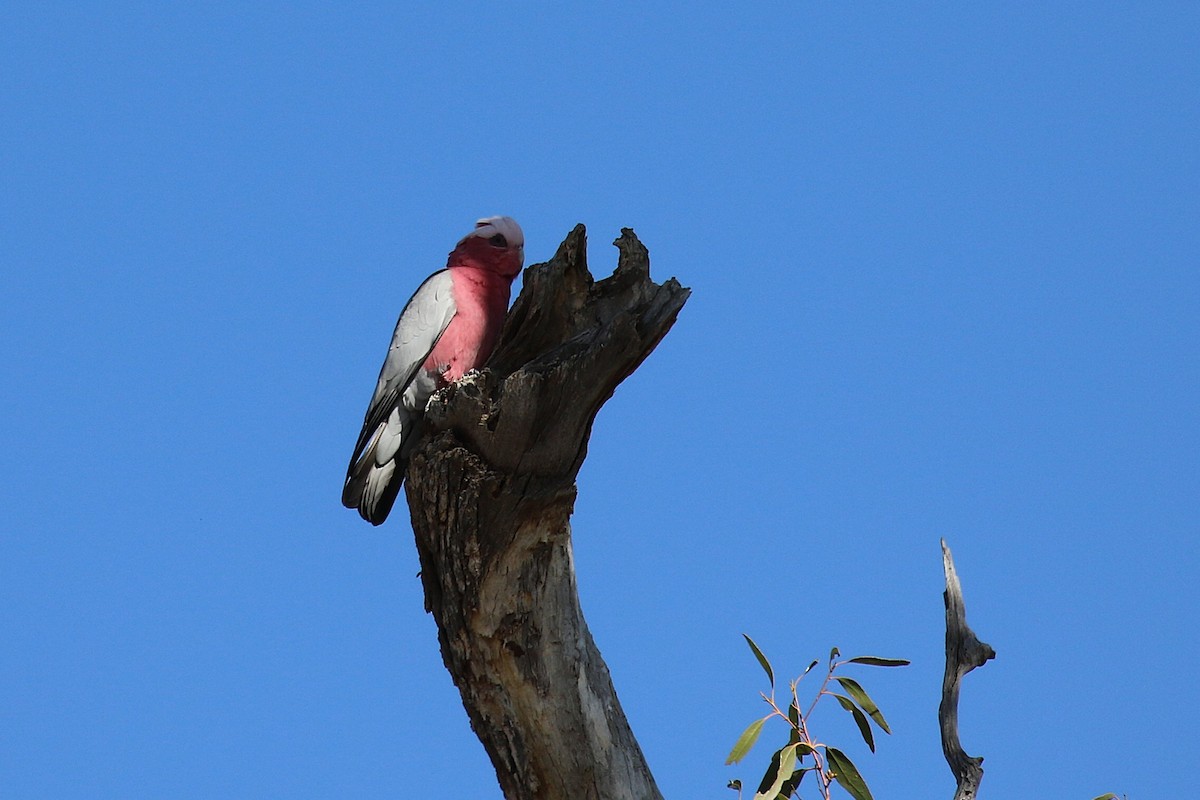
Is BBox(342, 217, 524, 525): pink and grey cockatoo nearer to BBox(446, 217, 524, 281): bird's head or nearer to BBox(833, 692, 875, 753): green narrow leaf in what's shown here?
BBox(446, 217, 524, 281): bird's head

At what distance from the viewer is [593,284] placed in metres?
4.57

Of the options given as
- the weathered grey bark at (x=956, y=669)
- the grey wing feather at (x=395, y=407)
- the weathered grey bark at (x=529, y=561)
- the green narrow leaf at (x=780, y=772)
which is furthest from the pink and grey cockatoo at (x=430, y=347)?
the weathered grey bark at (x=956, y=669)

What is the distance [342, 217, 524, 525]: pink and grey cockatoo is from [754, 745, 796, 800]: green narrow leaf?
210 centimetres

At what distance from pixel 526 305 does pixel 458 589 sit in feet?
3.78

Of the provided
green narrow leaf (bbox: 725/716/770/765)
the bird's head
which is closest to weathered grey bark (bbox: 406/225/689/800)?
green narrow leaf (bbox: 725/716/770/765)

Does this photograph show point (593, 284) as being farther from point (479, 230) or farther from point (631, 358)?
point (479, 230)

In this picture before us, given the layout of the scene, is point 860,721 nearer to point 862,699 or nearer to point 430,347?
point 862,699

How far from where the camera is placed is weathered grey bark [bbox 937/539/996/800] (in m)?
3.71

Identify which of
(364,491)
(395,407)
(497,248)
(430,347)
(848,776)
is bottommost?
(848,776)

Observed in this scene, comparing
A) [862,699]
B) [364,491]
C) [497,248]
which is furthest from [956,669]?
[497,248]

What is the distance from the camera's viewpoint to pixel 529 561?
4246 millimetres

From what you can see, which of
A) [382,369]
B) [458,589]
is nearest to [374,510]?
[382,369]

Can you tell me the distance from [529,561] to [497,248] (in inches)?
85.2

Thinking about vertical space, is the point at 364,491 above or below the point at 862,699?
above
